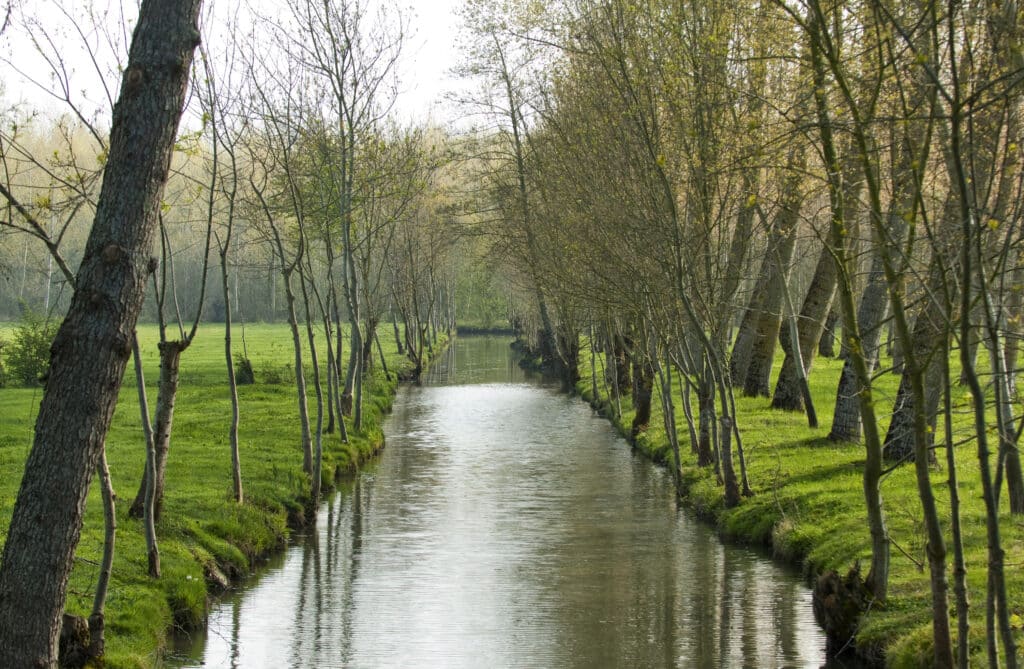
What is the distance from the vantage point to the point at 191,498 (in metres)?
16.5

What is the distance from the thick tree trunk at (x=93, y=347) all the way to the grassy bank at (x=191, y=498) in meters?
3.09

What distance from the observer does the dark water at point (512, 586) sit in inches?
455

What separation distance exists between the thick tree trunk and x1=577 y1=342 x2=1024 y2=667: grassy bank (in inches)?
206

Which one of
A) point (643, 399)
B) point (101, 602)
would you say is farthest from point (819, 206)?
point (101, 602)

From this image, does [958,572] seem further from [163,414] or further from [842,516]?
[163,414]

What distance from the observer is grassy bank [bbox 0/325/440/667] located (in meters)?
11.5

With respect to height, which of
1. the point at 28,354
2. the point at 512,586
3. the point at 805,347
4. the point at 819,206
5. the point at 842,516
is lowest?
the point at 512,586

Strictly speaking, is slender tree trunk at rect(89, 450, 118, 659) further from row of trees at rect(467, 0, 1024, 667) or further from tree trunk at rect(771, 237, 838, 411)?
tree trunk at rect(771, 237, 838, 411)

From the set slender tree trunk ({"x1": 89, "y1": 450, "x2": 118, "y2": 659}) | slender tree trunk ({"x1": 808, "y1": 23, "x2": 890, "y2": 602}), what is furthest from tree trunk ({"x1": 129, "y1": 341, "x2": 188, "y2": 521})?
slender tree trunk ({"x1": 808, "y1": 23, "x2": 890, "y2": 602})

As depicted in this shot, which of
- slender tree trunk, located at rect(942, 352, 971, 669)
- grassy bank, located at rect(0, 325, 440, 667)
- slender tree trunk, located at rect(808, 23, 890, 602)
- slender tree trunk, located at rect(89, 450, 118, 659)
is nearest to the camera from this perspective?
slender tree trunk, located at rect(942, 352, 971, 669)

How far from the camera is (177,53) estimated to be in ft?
23.6

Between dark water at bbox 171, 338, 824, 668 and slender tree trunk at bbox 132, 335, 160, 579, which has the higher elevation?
slender tree trunk at bbox 132, 335, 160, 579

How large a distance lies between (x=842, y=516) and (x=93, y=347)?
1122cm

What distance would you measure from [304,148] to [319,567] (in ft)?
39.1
